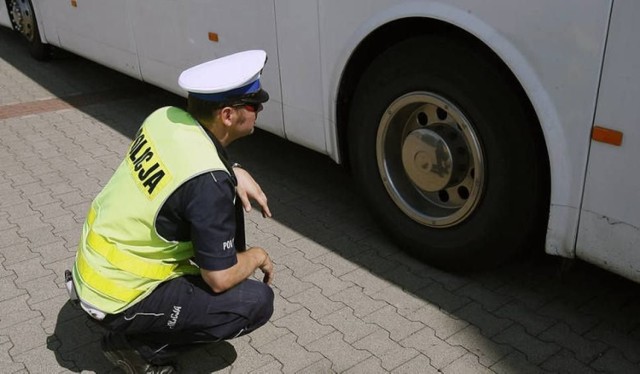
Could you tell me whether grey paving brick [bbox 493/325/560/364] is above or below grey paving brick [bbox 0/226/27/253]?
above

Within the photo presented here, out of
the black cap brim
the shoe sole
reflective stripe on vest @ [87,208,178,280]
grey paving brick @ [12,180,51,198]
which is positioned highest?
the black cap brim

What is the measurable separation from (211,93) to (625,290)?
2.13 metres

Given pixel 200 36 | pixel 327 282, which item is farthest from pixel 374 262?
pixel 200 36

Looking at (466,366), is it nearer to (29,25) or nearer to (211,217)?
(211,217)

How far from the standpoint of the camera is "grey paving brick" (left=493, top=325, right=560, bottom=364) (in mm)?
2829

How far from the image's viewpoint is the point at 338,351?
291cm

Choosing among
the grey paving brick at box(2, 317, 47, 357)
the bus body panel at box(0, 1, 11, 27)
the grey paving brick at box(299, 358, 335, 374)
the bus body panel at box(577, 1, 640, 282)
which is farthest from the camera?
the bus body panel at box(0, 1, 11, 27)

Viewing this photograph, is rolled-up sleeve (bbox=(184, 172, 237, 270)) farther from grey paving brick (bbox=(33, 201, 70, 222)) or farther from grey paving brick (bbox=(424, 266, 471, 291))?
grey paving brick (bbox=(33, 201, 70, 222))

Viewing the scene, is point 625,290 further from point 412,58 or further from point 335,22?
point 335,22

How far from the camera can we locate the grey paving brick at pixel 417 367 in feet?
9.10

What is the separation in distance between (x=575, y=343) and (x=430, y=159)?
39.9 inches

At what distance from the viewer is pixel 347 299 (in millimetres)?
3273

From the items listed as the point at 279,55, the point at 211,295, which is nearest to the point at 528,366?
the point at 211,295

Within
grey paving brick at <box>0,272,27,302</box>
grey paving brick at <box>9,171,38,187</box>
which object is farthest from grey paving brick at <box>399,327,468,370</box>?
grey paving brick at <box>9,171,38,187</box>
